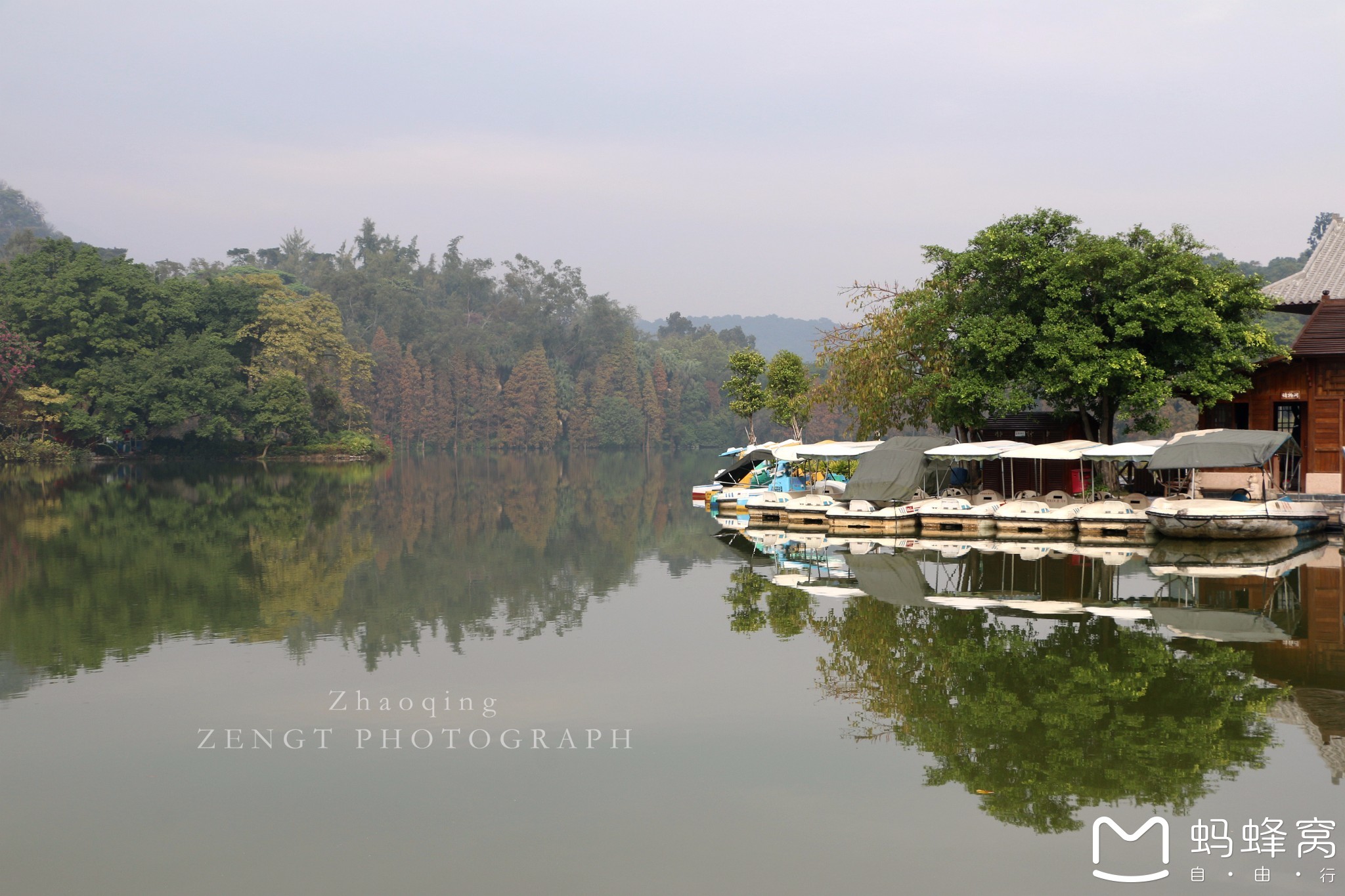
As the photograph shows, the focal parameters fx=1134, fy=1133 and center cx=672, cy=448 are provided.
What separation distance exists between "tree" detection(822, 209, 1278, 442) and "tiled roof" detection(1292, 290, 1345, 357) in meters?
1.10

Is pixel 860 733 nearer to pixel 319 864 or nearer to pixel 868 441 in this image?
pixel 319 864

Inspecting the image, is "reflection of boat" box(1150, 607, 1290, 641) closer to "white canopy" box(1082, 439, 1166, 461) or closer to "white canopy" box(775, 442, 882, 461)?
"white canopy" box(1082, 439, 1166, 461)

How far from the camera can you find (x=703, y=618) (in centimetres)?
1700

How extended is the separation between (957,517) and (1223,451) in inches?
231

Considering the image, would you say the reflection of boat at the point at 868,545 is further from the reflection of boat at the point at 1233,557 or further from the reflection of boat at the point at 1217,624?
the reflection of boat at the point at 1217,624

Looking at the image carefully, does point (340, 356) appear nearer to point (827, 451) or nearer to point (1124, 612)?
point (827, 451)

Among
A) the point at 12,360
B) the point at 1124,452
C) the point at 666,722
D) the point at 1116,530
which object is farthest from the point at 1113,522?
the point at 12,360

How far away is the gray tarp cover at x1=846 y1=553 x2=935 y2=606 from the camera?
1794cm

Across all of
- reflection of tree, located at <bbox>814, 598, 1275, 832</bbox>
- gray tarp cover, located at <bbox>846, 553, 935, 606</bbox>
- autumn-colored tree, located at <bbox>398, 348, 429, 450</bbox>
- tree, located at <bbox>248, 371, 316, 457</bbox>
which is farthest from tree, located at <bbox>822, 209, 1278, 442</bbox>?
autumn-colored tree, located at <bbox>398, 348, 429, 450</bbox>

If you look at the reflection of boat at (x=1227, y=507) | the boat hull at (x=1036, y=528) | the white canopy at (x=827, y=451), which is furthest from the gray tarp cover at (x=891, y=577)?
the white canopy at (x=827, y=451)

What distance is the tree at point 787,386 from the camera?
139ft

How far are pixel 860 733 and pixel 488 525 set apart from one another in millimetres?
22666

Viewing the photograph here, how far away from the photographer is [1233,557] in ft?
72.4

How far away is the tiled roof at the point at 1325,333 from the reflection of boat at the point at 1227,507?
9.29 feet
